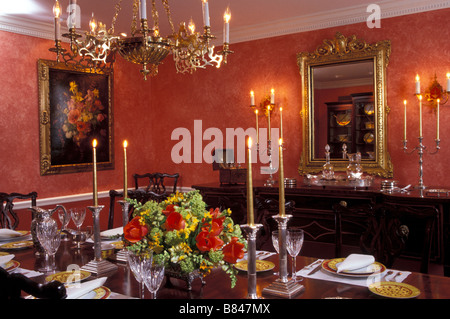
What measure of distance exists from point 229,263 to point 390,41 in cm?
329

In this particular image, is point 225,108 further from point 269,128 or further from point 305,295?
point 305,295

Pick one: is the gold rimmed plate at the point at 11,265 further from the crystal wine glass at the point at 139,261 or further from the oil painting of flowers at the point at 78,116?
the oil painting of flowers at the point at 78,116

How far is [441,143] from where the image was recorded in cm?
385

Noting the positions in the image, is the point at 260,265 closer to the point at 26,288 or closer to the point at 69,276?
the point at 69,276

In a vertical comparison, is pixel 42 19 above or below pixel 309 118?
above

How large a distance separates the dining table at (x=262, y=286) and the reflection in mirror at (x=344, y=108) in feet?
8.06

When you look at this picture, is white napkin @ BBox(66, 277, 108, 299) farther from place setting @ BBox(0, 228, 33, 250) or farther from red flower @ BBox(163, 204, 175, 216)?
place setting @ BBox(0, 228, 33, 250)

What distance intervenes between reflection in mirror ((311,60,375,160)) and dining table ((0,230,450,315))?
2457 millimetres

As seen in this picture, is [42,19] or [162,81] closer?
[42,19]

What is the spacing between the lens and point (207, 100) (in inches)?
207

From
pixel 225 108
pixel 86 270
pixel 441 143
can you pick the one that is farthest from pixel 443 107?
pixel 86 270

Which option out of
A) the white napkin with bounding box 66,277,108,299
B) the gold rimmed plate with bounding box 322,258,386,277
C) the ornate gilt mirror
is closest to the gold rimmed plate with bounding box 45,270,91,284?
the white napkin with bounding box 66,277,108,299

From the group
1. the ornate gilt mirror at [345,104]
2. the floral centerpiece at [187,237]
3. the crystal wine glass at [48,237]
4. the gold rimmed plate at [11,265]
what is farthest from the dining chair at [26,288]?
the ornate gilt mirror at [345,104]
